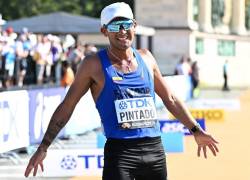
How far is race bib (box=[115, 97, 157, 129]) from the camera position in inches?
233

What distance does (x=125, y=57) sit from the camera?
6.02 meters

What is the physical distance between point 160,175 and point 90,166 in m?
6.32

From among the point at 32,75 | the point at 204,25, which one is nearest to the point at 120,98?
the point at 32,75

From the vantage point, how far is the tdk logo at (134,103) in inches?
233

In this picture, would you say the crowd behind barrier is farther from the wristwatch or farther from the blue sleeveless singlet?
the blue sleeveless singlet

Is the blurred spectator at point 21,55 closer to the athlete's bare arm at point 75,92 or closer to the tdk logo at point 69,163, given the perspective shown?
the tdk logo at point 69,163

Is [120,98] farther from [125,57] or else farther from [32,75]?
[32,75]

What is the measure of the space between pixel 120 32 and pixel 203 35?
50440 mm

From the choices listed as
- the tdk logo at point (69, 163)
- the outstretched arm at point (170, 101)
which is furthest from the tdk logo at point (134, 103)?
the tdk logo at point (69, 163)

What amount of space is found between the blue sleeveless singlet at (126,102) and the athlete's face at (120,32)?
5.8 inches

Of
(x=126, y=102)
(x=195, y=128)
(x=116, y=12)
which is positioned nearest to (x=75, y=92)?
(x=126, y=102)

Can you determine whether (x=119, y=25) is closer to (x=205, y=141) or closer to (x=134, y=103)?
(x=134, y=103)

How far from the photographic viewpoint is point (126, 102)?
5941 mm

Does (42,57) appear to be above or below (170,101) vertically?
below
